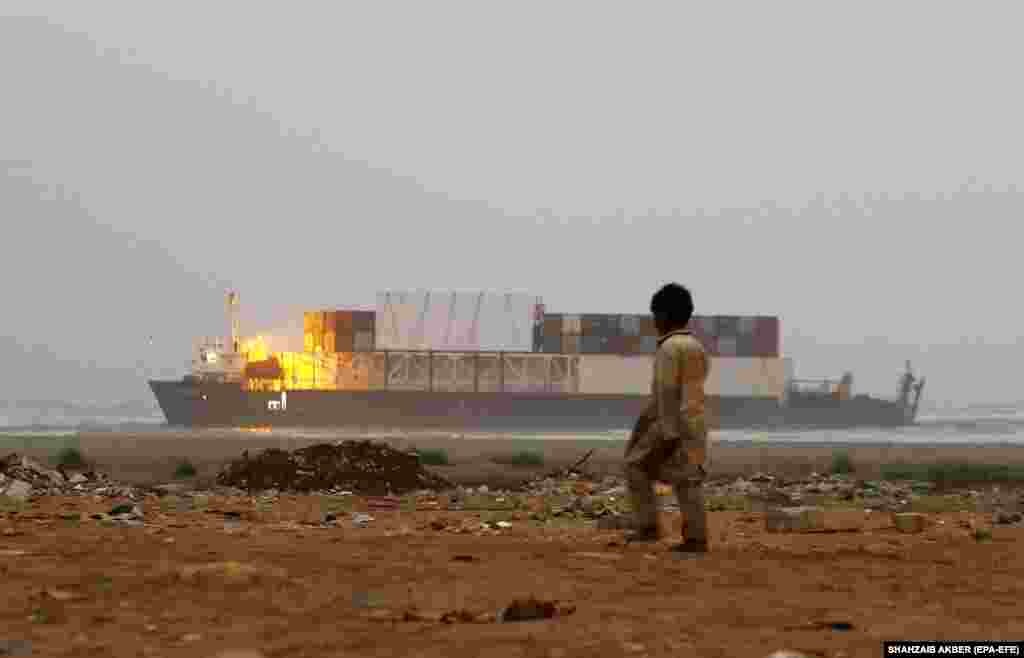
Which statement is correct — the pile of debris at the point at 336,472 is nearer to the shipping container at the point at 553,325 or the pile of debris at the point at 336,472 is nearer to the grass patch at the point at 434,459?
the grass patch at the point at 434,459

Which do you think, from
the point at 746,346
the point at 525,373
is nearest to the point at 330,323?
the point at 525,373

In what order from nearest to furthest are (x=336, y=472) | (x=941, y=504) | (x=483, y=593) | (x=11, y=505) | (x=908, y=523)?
1. (x=483, y=593)
2. (x=908, y=523)
3. (x=11, y=505)
4. (x=941, y=504)
5. (x=336, y=472)

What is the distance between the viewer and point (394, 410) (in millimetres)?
106125

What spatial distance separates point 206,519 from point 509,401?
93082mm

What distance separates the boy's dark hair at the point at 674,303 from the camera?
420 inches

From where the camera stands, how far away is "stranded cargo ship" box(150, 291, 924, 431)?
4094 inches

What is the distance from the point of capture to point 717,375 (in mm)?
112812

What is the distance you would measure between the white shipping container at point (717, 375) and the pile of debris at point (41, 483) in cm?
8552

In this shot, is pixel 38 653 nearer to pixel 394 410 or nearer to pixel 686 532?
pixel 686 532

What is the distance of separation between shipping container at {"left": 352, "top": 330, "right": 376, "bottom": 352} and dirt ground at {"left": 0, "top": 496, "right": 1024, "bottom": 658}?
317 ft

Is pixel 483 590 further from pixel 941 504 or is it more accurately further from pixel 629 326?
pixel 629 326

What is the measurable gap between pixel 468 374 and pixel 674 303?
101 m

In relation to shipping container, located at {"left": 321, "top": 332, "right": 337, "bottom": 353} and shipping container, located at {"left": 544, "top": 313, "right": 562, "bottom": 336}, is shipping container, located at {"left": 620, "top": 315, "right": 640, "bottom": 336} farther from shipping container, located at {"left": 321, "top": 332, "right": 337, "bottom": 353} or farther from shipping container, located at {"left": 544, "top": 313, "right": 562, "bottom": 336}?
shipping container, located at {"left": 321, "top": 332, "right": 337, "bottom": 353}

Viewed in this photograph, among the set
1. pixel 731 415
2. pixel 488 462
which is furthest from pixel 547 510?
pixel 731 415
